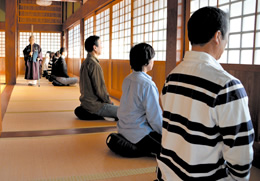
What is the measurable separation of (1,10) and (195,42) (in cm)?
1291

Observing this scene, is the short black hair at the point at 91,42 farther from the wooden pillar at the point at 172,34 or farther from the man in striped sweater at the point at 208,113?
the man in striped sweater at the point at 208,113

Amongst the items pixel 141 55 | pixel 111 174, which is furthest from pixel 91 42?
pixel 111 174

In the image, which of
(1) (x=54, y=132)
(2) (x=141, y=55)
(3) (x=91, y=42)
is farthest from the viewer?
(3) (x=91, y=42)

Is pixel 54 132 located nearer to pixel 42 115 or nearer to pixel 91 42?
pixel 42 115

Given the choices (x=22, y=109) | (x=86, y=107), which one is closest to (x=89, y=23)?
(x=22, y=109)

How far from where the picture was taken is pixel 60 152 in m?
2.57

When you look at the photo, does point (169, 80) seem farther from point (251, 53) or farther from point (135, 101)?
point (251, 53)

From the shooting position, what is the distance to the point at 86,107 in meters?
3.80

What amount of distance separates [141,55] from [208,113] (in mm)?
1344

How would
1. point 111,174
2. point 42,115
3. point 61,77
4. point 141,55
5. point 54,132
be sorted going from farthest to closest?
1. point 61,77
2. point 42,115
3. point 54,132
4. point 141,55
5. point 111,174

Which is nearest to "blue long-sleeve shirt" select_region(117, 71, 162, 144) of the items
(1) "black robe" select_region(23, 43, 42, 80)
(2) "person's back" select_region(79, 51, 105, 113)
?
(2) "person's back" select_region(79, 51, 105, 113)

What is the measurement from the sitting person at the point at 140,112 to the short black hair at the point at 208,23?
3.96 ft

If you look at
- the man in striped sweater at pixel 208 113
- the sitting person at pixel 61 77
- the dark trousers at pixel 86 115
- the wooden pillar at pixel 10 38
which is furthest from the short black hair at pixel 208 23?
the wooden pillar at pixel 10 38

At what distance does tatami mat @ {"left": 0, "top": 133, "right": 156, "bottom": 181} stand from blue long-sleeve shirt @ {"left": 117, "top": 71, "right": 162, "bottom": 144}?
0.25 metres
